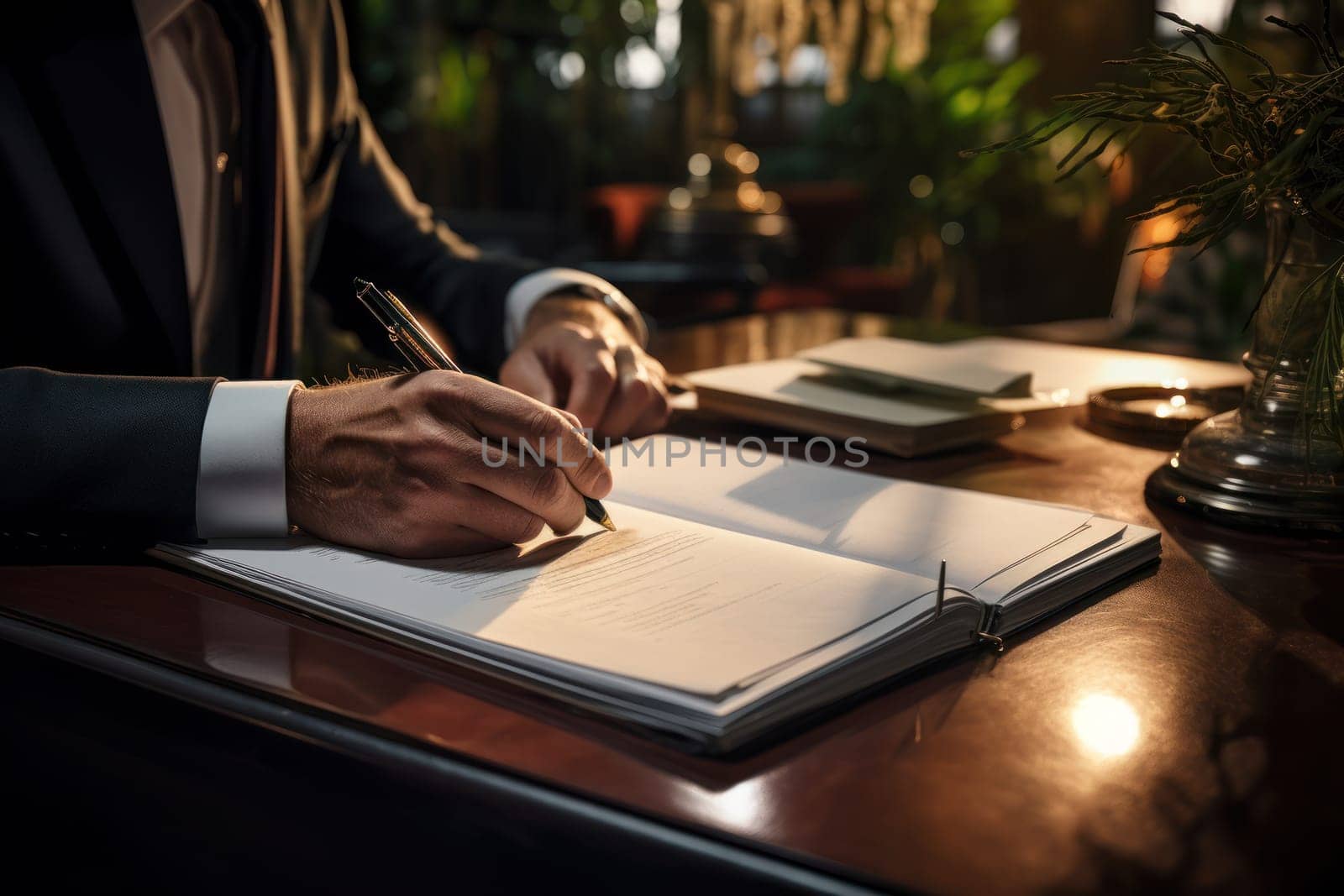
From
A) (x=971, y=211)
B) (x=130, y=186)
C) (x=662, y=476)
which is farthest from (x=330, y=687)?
(x=971, y=211)

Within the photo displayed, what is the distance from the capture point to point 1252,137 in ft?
2.37

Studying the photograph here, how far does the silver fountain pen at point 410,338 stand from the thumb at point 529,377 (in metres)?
0.24

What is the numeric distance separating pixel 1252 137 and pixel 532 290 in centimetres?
80

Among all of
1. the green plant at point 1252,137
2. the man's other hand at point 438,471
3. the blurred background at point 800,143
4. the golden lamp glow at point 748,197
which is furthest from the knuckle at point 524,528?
the golden lamp glow at point 748,197

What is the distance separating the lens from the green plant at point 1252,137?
0.68 meters

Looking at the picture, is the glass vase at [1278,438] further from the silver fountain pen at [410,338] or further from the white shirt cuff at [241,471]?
the white shirt cuff at [241,471]

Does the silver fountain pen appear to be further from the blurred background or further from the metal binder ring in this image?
the blurred background

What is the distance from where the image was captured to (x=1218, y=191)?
669 mm

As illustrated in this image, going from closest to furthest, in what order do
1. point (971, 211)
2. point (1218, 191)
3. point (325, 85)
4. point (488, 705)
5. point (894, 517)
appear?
1. point (488, 705)
2. point (1218, 191)
3. point (894, 517)
4. point (325, 85)
5. point (971, 211)

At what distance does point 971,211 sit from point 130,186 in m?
6.02

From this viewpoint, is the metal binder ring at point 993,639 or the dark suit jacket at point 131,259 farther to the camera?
the dark suit jacket at point 131,259

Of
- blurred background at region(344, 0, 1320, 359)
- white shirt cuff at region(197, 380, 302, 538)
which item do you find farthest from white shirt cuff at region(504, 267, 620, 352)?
blurred background at region(344, 0, 1320, 359)

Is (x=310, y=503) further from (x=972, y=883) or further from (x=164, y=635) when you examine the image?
(x=972, y=883)

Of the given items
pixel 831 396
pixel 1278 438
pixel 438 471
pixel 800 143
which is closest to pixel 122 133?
pixel 438 471
